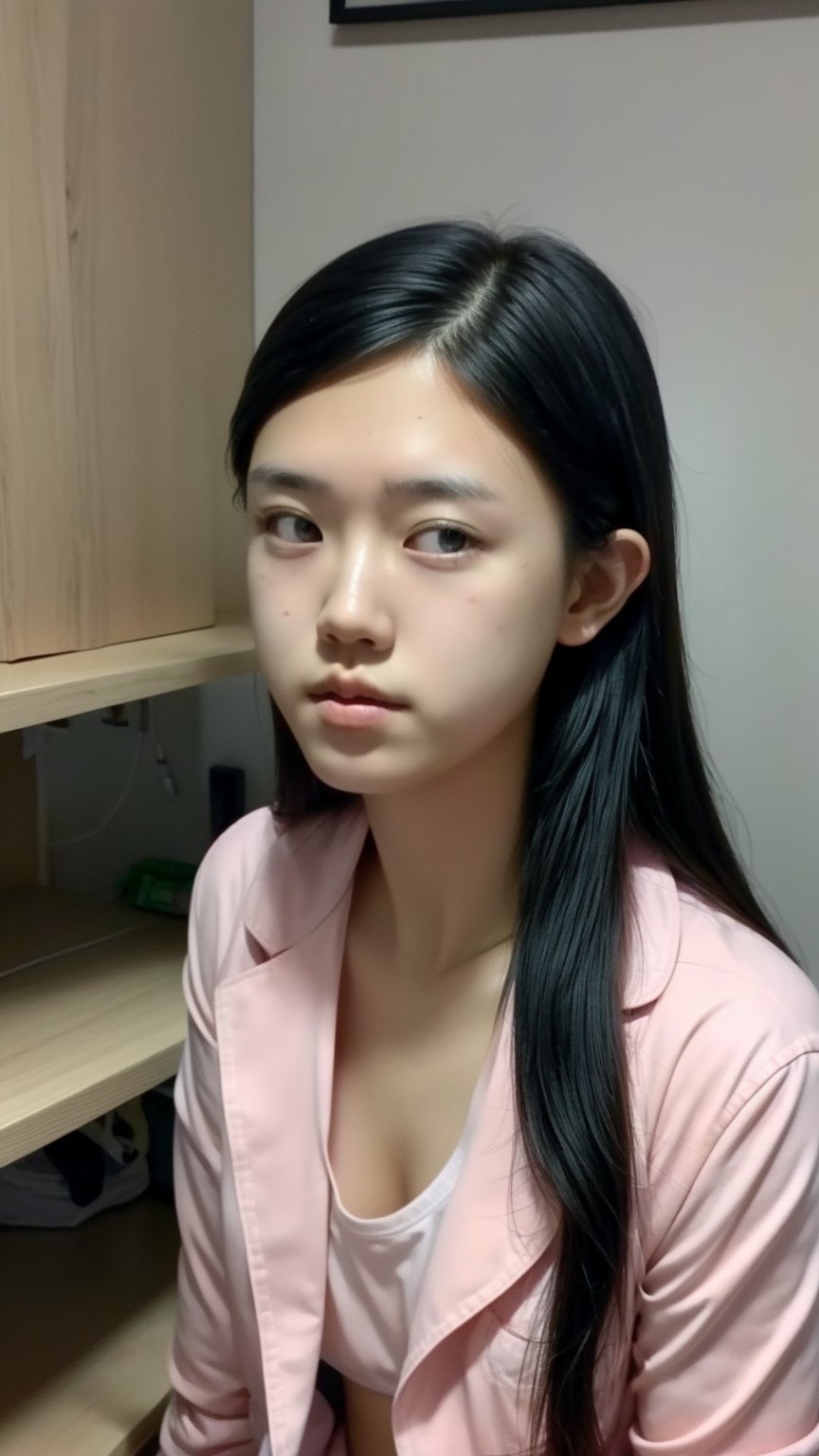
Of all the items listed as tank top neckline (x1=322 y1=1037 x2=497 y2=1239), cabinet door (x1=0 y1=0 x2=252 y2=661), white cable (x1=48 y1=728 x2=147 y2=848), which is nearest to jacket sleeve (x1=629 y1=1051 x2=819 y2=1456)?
tank top neckline (x1=322 y1=1037 x2=497 y2=1239)

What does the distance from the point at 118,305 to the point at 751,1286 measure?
2.87ft

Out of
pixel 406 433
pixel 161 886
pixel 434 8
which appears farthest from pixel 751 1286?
pixel 434 8

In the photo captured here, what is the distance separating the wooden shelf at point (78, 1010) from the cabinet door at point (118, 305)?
33cm

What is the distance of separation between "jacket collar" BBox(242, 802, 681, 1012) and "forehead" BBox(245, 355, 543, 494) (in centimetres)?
29

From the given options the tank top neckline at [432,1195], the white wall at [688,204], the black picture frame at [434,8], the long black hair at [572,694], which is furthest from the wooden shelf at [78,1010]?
the black picture frame at [434,8]

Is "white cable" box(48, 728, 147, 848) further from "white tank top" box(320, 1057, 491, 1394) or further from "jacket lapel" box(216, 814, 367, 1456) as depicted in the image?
"white tank top" box(320, 1057, 491, 1394)

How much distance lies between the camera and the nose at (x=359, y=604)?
65 cm

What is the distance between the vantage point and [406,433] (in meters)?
0.66

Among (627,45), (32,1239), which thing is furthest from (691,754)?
(32,1239)

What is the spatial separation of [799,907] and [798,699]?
0.66 feet

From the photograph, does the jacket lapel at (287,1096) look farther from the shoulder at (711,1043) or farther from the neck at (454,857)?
the shoulder at (711,1043)

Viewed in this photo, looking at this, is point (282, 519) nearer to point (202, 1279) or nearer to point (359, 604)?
point (359, 604)

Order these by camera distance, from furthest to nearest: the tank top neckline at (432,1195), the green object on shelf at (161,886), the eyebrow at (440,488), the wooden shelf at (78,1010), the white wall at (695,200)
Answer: the green object on shelf at (161,886) → the white wall at (695,200) → the wooden shelf at (78,1010) → the tank top neckline at (432,1195) → the eyebrow at (440,488)

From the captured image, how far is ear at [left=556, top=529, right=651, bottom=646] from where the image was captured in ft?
2.37
